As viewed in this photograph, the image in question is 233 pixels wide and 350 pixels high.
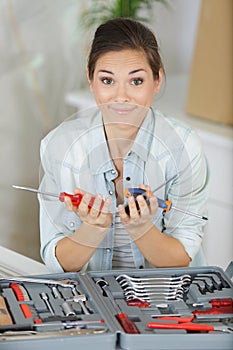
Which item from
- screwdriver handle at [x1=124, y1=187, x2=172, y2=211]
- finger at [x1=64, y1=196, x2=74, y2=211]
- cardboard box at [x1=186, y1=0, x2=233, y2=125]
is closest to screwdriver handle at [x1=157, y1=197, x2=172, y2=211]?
screwdriver handle at [x1=124, y1=187, x2=172, y2=211]

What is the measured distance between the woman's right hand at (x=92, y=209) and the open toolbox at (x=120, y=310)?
67mm

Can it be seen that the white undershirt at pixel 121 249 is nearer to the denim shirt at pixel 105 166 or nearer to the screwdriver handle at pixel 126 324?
the denim shirt at pixel 105 166

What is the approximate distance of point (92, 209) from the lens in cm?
95

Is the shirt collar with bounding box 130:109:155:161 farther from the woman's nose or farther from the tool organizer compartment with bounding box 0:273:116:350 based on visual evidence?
the tool organizer compartment with bounding box 0:273:116:350

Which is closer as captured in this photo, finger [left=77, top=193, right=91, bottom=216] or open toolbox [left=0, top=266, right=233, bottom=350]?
open toolbox [left=0, top=266, right=233, bottom=350]

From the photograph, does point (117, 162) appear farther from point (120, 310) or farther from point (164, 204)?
point (120, 310)

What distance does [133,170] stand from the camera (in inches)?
38.8

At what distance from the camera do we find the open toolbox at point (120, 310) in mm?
817

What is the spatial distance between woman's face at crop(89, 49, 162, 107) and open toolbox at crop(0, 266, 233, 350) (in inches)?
8.4

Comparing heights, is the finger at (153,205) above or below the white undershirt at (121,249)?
above

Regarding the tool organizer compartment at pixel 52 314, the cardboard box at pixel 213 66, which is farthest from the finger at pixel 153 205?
the cardboard box at pixel 213 66

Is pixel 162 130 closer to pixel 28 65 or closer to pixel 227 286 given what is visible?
pixel 227 286

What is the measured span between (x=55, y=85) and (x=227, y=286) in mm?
1150

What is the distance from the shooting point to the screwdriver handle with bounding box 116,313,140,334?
0.84 meters
